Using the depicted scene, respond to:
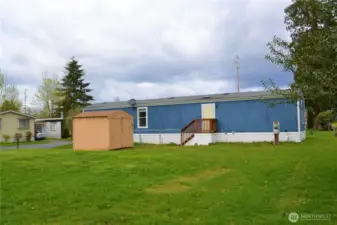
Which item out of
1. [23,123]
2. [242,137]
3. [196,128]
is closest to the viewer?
[242,137]

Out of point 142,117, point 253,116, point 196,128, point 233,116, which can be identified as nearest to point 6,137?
point 142,117

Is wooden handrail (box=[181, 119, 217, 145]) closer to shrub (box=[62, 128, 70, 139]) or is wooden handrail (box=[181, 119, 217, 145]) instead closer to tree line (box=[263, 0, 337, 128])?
tree line (box=[263, 0, 337, 128])

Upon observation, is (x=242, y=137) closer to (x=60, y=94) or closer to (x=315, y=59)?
(x=315, y=59)

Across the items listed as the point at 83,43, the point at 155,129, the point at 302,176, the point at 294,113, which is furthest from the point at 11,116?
the point at 302,176

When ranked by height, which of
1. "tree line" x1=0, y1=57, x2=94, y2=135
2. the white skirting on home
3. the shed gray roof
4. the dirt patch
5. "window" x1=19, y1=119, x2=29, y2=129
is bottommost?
the dirt patch

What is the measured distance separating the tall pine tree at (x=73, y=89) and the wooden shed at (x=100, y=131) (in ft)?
82.7

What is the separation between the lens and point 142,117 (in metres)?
23.9

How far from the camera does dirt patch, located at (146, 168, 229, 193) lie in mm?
7235

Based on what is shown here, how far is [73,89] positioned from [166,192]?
1556 inches

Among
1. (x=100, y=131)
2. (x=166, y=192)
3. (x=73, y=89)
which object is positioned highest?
(x=73, y=89)

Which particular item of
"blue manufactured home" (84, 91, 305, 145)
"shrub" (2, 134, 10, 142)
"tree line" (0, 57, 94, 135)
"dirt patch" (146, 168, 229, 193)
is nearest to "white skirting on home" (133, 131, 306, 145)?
A: "blue manufactured home" (84, 91, 305, 145)

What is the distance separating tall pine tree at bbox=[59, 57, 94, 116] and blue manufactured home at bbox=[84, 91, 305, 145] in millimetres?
21875

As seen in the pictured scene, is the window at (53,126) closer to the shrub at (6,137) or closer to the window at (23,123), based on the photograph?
the window at (23,123)

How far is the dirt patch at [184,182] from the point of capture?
7235 millimetres
